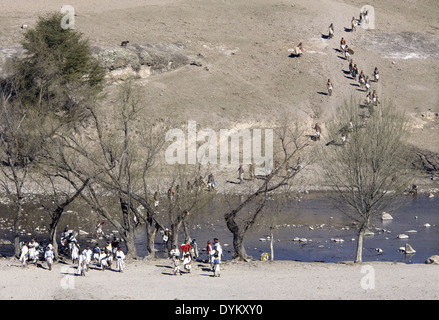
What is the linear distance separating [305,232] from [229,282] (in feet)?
52.3

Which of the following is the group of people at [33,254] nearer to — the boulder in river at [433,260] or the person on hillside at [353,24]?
the boulder in river at [433,260]

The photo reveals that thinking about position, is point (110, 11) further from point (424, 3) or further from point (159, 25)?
point (424, 3)

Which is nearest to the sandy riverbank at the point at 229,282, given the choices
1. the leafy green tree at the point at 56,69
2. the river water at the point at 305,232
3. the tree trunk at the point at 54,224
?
the tree trunk at the point at 54,224

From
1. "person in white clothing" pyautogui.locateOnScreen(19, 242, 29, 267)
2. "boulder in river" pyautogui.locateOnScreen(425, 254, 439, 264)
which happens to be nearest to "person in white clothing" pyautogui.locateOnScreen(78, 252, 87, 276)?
"person in white clothing" pyautogui.locateOnScreen(19, 242, 29, 267)

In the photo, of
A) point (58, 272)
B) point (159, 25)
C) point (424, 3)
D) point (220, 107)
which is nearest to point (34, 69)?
point (220, 107)

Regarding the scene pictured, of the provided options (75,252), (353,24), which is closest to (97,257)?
(75,252)

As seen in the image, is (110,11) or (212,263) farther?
(110,11)

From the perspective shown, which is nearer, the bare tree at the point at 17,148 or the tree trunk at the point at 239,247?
the bare tree at the point at 17,148

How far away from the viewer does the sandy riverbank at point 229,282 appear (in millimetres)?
31703

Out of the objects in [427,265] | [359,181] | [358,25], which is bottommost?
[427,265]

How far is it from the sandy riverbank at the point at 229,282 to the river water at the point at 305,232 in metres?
5.83

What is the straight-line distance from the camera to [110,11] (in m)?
86.1

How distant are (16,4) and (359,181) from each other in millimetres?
56213

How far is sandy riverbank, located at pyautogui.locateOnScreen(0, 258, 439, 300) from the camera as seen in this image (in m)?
31.7
